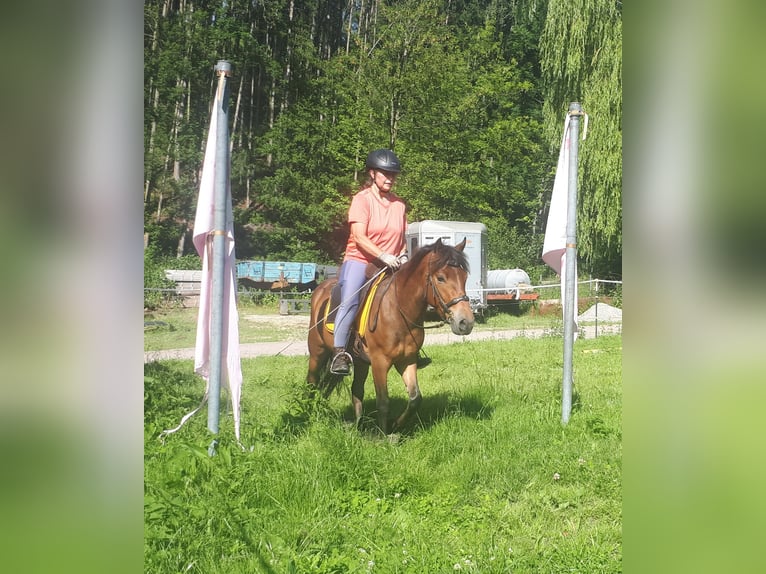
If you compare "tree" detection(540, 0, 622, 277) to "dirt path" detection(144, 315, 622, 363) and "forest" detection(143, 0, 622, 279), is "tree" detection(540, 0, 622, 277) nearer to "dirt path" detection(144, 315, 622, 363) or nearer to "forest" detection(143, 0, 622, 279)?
"forest" detection(143, 0, 622, 279)

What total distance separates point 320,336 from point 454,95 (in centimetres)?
240

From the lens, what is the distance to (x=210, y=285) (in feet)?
11.4

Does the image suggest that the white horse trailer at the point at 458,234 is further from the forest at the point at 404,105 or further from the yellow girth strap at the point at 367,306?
the yellow girth strap at the point at 367,306

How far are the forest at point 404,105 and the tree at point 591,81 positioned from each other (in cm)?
1

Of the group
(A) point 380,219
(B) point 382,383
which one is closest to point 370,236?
(A) point 380,219

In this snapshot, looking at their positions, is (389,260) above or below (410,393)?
above

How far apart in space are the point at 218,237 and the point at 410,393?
1697mm

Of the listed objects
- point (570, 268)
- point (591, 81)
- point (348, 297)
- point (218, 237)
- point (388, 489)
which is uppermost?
point (591, 81)

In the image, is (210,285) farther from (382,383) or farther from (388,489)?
(388,489)

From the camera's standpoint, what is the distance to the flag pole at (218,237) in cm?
334

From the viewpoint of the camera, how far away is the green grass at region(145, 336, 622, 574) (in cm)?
270

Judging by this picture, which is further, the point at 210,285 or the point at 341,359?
the point at 341,359
